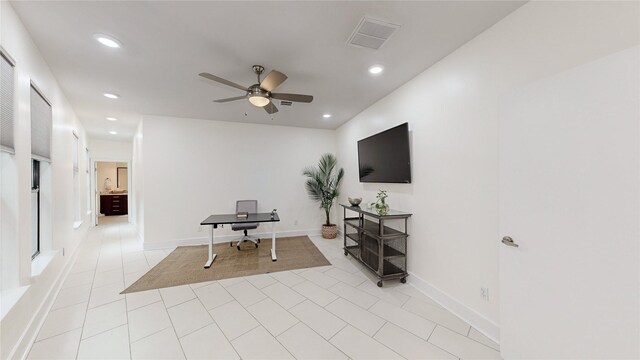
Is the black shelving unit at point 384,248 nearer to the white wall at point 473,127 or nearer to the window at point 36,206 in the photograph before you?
the white wall at point 473,127

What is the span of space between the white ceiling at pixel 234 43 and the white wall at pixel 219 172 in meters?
1.19

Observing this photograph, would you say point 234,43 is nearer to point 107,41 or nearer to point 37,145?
point 107,41

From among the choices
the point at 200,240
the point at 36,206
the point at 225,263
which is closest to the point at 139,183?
the point at 200,240

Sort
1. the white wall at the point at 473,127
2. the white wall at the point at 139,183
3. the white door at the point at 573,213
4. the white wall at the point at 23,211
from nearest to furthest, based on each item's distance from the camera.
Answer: the white door at the point at 573,213 < the white wall at the point at 473,127 < the white wall at the point at 23,211 < the white wall at the point at 139,183

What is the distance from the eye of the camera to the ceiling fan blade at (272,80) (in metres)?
2.20

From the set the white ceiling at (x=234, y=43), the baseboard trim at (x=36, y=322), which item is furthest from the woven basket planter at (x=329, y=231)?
the baseboard trim at (x=36, y=322)

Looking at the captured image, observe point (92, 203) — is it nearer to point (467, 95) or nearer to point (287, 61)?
point (287, 61)

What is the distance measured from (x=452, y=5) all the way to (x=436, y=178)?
1.61m

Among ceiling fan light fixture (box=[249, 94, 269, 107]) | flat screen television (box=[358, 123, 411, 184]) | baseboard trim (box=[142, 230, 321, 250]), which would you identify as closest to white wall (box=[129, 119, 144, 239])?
baseboard trim (box=[142, 230, 321, 250])

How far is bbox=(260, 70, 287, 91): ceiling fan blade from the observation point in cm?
220

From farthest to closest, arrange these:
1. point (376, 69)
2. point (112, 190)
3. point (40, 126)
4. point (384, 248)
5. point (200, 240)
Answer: point (112, 190) → point (200, 240) → point (384, 248) → point (376, 69) → point (40, 126)

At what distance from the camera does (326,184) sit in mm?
5207

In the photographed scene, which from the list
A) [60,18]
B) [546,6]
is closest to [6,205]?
[60,18]

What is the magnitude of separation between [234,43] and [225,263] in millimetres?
3175
